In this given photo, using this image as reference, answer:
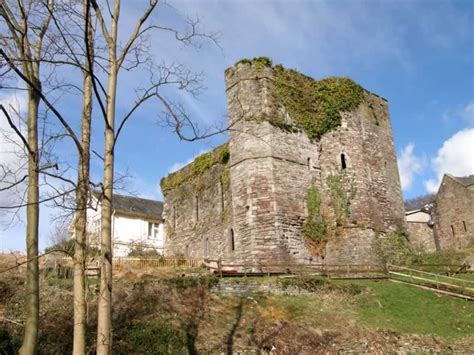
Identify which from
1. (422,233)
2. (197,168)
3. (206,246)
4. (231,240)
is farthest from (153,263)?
(422,233)

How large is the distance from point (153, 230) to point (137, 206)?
2.22 meters

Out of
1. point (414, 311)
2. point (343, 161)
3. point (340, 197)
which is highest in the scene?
point (343, 161)

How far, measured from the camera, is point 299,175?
74.9ft

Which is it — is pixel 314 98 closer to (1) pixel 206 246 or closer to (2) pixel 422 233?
(1) pixel 206 246

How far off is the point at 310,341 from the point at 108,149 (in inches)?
354

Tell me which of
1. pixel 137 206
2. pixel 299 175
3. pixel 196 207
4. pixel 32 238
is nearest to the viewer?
pixel 32 238

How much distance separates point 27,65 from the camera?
885 centimetres

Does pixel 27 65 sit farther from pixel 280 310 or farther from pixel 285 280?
pixel 285 280

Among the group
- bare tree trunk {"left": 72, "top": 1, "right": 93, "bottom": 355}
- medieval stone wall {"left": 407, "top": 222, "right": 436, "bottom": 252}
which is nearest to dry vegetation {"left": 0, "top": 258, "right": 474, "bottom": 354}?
bare tree trunk {"left": 72, "top": 1, "right": 93, "bottom": 355}

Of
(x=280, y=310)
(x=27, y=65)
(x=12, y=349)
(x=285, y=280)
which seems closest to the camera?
(x=27, y=65)

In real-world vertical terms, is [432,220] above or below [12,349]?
above

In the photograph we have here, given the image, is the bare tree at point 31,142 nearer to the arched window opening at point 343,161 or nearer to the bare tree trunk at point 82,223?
the bare tree trunk at point 82,223

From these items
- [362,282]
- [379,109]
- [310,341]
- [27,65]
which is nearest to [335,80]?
[379,109]

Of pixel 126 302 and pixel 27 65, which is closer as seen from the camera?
pixel 27 65
